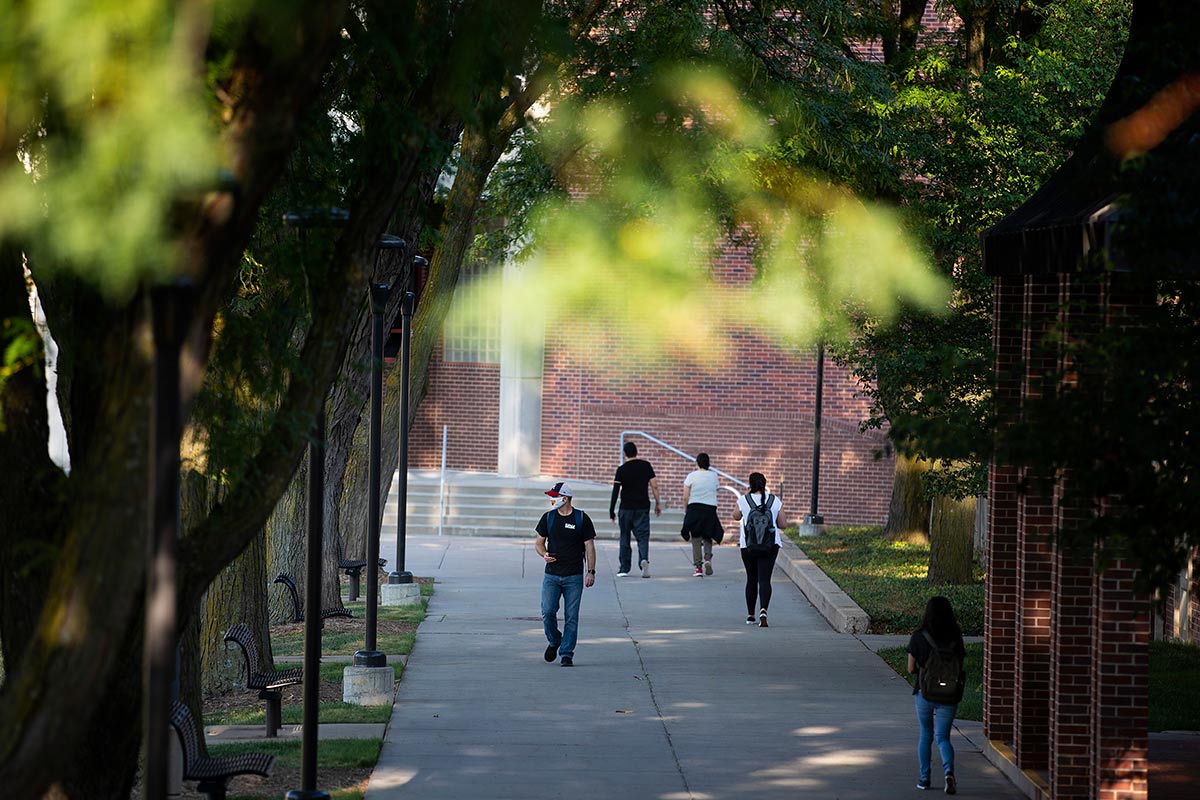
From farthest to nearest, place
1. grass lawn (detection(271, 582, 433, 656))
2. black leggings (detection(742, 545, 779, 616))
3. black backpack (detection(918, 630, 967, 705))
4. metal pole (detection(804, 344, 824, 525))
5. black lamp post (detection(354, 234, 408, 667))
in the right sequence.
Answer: metal pole (detection(804, 344, 824, 525)) < black leggings (detection(742, 545, 779, 616)) < grass lawn (detection(271, 582, 433, 656)) < black lamp post (detection(354, 234, 408, 667)) < black backpack (detection(918, 630, 967, 705))

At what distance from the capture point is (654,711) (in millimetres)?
13516

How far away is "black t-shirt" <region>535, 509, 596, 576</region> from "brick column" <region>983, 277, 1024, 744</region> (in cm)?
480

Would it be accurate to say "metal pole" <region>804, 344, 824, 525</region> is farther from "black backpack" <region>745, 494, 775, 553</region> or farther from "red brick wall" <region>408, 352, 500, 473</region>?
"black backpack" <region>745, 494, 775, 553</region>

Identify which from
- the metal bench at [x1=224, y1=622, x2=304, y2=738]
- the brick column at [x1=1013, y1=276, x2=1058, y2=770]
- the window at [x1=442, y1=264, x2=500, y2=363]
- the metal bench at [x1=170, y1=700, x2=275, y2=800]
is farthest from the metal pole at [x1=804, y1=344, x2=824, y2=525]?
the metal bench at [x1=170, y1=700, x2=275, y2=800]

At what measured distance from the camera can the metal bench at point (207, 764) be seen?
9.19 meters

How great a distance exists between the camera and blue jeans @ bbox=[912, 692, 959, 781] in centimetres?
1061

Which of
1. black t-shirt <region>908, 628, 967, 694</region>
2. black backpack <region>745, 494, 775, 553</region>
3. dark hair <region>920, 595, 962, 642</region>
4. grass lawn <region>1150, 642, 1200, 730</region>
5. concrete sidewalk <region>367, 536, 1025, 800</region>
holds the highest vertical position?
black backpack <region>745, 494, 775, 553</region>

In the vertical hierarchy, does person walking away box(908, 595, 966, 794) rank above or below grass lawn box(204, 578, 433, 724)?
above

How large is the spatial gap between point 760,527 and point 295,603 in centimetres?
558

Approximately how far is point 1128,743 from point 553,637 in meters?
7.56

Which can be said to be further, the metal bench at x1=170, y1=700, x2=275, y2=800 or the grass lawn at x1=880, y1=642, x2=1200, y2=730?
the grass lawn at x1=880, y1=642, x2=1200, y2=730

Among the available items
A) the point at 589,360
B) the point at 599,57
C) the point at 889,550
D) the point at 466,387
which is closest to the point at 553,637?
the point at 599,57

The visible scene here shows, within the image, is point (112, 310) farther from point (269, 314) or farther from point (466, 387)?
point (466, 387)

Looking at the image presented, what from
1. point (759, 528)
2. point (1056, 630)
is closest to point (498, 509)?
point (759, 528)
